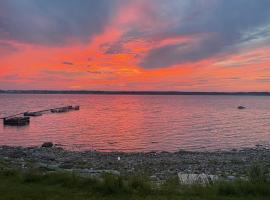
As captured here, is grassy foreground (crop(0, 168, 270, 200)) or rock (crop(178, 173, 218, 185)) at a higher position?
grassy foreground (crop(0, 168, 270, 200))

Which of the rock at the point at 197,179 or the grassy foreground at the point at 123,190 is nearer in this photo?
the grassy foreground at the point at 123,190

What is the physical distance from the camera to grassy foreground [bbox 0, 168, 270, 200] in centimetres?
833

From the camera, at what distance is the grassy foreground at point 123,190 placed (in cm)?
833

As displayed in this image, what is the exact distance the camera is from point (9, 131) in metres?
51.0

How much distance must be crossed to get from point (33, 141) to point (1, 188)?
33028 mm

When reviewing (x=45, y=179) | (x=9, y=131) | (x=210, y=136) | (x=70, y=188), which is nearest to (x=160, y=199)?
(x=70, y=188)

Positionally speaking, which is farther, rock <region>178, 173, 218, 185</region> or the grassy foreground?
rock <region>178, 173, 218, 185</region>

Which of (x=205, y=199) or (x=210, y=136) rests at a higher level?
(x=205, y=199)

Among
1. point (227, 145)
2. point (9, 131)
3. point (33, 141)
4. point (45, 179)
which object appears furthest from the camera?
point (9, 131)

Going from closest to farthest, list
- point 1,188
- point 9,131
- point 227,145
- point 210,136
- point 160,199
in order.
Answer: point 160,199 < point 1,188 < point 227,145 < point 210,136 < point 9,131

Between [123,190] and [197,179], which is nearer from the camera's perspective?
[123,190]

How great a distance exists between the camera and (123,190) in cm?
871

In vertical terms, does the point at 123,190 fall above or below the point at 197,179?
above

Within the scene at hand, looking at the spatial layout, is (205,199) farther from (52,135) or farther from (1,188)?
(52,135)
